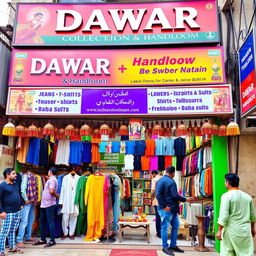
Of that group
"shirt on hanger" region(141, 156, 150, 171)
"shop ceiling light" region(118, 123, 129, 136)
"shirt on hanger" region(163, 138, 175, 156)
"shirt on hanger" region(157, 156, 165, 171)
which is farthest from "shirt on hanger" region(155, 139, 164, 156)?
"shop ceiling light" region(118, 123, 129, 136)

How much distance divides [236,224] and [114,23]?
5.62 meters

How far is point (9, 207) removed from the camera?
206 inches

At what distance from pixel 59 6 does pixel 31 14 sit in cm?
78

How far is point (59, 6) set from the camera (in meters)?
7.03

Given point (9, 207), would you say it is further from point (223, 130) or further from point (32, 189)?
point (223, 130)

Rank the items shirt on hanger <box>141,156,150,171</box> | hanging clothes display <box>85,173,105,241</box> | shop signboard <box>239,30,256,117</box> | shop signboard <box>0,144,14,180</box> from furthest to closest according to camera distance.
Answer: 1. shirt on hanger <box>141,156,150,171</box>
2. hanging clothes display <box>85,173,105,241</box>
3. shop signboard <box>0,144,14,180</box>
4. shop signboard <box>239,30,256,117</box>

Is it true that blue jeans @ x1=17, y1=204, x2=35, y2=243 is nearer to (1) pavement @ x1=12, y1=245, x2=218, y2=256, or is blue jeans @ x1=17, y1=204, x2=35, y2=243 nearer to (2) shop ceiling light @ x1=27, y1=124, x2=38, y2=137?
(1) pavement @ x1=12, y1=245, x2=218, y2=256

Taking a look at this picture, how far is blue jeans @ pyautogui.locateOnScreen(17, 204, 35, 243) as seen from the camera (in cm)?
606

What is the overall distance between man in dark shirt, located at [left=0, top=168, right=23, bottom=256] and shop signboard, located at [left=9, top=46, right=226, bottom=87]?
2.47 meters

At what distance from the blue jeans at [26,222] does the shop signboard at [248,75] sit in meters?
5.44

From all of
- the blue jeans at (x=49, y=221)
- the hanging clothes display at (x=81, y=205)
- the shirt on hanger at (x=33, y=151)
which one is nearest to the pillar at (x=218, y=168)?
the hanging clothes display at (x=81, y=205)

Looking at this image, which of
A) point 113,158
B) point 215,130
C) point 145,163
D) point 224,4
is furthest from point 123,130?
point 113,158

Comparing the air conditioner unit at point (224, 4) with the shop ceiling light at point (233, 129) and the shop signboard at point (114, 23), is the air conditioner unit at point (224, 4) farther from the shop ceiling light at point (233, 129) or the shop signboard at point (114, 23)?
the shop ceiling light at point (233, 129)

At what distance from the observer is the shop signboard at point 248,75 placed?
4836 millimetres
